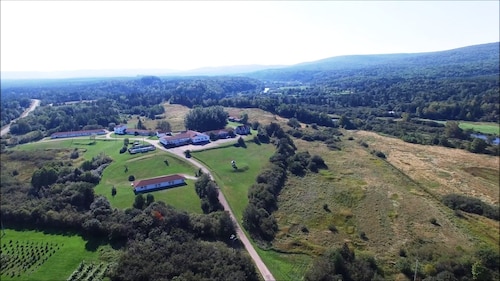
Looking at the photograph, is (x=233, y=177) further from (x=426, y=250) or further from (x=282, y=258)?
(x=426, y=250)

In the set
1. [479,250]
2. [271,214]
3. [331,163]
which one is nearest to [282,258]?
[271,214]

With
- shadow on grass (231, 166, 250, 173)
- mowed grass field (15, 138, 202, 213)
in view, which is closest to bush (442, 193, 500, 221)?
shadow on grass (231, 166, 250, 173)

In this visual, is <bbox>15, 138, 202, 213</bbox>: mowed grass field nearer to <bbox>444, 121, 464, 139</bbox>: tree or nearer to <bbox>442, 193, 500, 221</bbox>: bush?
<bbox>442, 193, 500, 221</bbox>: bush

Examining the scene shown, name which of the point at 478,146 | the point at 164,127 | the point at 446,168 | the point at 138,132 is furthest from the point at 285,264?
the point at 138,132

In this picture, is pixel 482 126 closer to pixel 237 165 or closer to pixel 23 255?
pixel 237 165

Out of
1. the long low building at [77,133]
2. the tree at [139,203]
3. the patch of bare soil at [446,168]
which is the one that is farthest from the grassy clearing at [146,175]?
the patch of bare soil at [446,168]

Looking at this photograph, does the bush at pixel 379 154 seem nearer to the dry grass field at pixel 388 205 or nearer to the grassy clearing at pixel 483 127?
the dry grass field at pixel 388 205
